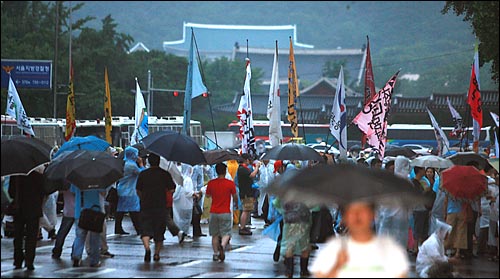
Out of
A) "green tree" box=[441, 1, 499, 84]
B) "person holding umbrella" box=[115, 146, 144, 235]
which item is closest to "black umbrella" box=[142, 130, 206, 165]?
"person holding umbrella" box=[115, 146, 144, 235]

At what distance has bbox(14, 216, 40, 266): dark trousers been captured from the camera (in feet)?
42.9

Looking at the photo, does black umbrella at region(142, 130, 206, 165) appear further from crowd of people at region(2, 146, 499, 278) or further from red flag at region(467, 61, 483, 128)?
red flag at region(467, 61, 483, 128)

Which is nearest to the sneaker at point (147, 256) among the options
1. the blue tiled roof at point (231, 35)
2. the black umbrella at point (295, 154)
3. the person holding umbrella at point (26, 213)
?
the person holding umbrella at point (26, 213)

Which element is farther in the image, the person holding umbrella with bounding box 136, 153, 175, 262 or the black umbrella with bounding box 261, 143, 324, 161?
the black umbrella with bounding box 261, 143, 324, 161

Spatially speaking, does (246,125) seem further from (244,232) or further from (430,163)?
(430,163)

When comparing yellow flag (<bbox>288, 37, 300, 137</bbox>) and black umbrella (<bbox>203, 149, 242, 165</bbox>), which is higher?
yellow flag (<bbox>288, 37, 300, 137</bbox>)

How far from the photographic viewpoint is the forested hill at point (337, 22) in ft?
409

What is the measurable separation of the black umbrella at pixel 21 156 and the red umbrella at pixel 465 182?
19.4 feet

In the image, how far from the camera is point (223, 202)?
14.6 meters

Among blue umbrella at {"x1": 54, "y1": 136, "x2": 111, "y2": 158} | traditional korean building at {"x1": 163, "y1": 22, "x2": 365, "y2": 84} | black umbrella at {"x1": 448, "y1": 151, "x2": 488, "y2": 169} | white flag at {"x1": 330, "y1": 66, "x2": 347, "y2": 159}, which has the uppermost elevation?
traditional korean building at {"x1": 163, "y1": 22, "x2": 365, "y2": 84}

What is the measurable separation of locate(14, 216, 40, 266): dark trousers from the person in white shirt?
268 inches

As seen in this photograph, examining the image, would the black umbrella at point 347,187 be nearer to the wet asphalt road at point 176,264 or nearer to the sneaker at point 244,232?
the wet asphalt road at point 176,264

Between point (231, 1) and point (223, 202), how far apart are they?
16946 cm

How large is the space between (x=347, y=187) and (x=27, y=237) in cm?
627
